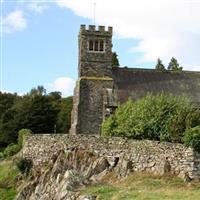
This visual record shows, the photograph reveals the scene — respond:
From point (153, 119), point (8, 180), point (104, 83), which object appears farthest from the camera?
point (104, 83)

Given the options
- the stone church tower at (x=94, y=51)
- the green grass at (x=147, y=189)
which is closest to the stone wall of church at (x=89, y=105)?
the stone church tower at (x=94, y=51)

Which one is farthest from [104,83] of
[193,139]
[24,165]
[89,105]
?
[193,139]

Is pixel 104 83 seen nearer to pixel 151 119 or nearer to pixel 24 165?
pixel 24 165

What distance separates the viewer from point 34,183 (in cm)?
4178

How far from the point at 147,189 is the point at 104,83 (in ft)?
104

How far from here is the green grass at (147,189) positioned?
27562 mm

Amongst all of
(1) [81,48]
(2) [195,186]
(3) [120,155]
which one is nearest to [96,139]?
Result: (3) [120,155]

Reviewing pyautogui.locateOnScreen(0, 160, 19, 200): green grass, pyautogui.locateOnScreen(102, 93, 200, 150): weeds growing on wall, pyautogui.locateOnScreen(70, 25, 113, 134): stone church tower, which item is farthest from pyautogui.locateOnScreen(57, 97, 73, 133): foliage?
pyautogui.locateOnScreen(102, 93, 200, 150): weeds growing on wall

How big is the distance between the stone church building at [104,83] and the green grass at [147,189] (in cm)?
2483

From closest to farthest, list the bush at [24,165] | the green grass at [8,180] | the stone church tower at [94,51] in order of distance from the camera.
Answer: the green grass at [8,180], the bush at [24,165], the stone church tower at [94,51]

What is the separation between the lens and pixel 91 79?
201ft

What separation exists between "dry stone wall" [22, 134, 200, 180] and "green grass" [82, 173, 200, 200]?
0.84 metres

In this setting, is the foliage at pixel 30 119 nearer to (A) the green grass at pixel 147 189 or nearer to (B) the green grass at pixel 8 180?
(B) the green grass at pixel 8 180

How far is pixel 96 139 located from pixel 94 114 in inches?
750
